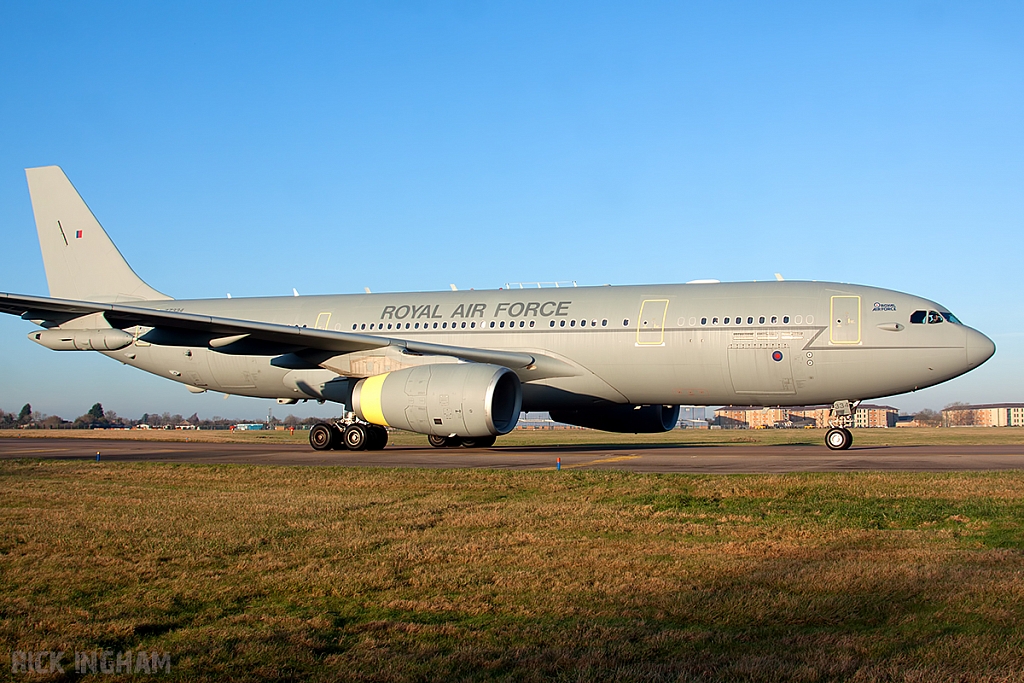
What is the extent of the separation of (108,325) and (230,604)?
19575 mm

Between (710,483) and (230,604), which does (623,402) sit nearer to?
(710,483)

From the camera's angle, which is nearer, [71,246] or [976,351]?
[976,351]

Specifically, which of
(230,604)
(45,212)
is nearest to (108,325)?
(45,212)

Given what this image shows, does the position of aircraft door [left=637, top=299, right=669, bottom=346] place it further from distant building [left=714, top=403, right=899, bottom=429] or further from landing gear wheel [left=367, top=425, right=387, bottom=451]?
distant building [left=714, top=403, right=899, bottom=429]

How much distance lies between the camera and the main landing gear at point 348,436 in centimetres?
2227

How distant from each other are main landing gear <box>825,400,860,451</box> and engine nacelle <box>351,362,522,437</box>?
780 centimetres

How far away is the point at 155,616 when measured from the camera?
5.33 m

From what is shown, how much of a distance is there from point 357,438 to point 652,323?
8.15 metres

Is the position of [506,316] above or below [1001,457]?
above

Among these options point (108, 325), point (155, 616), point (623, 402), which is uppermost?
point (108, 325)

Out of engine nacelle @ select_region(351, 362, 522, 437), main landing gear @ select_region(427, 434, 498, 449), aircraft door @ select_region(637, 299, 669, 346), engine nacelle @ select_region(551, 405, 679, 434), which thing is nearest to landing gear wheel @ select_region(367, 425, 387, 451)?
main landing gear @ select_region(427, 434, 498, 449)

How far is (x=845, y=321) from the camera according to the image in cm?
2006

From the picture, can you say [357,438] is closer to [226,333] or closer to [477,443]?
[477,443]

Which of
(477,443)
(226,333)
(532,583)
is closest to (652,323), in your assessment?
(477,443)
